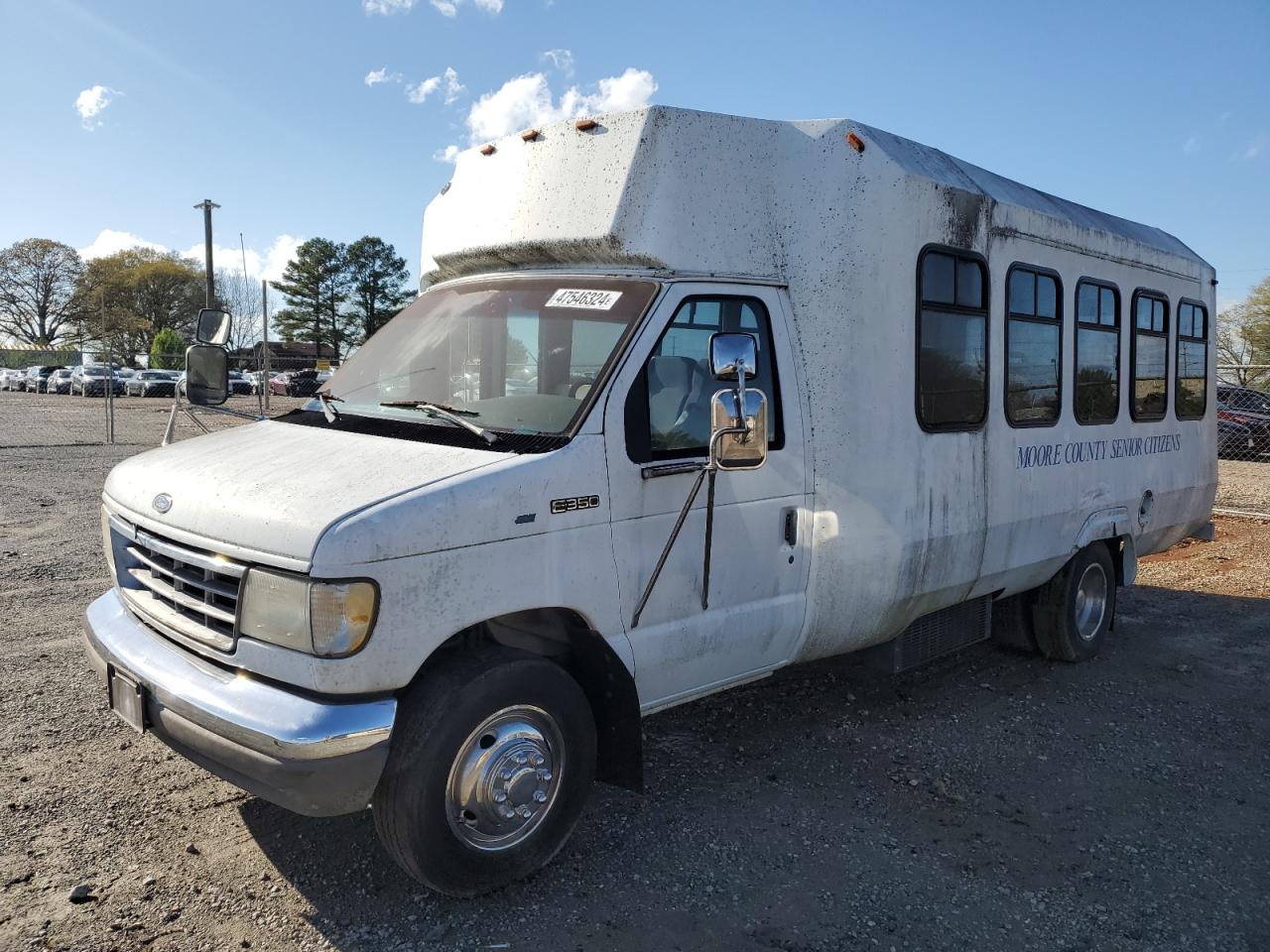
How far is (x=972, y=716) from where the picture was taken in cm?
552

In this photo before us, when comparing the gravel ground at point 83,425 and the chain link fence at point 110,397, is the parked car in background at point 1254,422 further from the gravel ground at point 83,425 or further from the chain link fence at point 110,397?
the gravel ground at point 83,425

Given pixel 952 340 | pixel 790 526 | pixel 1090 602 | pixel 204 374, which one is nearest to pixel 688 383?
pixel 790 526

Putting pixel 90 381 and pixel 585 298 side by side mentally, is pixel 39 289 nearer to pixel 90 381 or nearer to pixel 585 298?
pixel 90 381

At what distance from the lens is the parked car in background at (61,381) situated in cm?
4850

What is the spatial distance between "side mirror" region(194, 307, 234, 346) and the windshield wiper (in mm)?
1320

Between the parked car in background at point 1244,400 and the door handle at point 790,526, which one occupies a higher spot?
the parked car in background at point 1244,400

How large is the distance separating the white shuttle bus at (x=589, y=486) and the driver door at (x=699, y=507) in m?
0.02

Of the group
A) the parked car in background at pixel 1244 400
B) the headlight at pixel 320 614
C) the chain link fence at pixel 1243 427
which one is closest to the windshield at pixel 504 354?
the headlight at pixel 320 614

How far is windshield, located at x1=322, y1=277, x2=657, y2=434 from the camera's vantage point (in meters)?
3.70

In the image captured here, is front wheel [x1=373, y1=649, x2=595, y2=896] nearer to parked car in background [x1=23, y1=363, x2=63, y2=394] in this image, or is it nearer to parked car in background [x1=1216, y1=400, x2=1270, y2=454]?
parked car in background [x1=1216, y1=400, x2=1270, y2=454]

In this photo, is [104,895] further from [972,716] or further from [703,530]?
[972,716]

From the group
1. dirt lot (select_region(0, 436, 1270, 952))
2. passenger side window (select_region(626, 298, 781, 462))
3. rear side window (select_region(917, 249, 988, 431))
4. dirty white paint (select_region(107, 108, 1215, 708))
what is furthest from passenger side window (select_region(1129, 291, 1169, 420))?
passenger side window (select_region(626, 298, 781, 462))

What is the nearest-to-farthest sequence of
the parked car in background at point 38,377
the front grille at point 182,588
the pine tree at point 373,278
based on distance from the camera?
the front grille at point 182,588
the parked car in background at point 38,377
the pine tree at point 373,278

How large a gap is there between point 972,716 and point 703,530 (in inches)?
104
